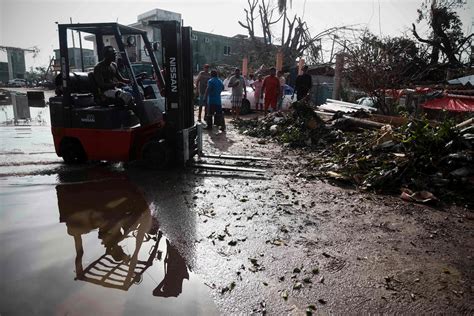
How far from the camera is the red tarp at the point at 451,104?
10.4m

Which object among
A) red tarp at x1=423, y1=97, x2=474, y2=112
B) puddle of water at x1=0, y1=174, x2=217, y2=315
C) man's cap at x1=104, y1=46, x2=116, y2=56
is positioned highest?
man's cap at x1=104, y1=46, x2=116, y2=56

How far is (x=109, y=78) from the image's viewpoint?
5965 millimetres

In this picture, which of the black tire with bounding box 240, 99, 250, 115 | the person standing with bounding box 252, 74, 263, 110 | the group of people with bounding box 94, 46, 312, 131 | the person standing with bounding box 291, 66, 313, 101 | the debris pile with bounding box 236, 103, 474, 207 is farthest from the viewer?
the black tire with bounding box 240, 99, 250, 115

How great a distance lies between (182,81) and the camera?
648cm

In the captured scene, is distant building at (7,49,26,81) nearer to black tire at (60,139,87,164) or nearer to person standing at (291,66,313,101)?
person standing at (291,66,313,101)

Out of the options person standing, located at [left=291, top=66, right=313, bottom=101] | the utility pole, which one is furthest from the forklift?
the utility pole

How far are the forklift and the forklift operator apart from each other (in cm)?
16

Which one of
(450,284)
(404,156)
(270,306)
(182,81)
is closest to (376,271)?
(450,284)

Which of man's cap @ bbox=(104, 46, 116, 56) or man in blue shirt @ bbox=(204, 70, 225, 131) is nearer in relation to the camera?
man's cap @ bbox=(104, 46, 116, 56)

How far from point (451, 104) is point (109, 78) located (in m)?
10.5

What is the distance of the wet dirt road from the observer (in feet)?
9.23

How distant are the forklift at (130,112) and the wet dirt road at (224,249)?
736 millimetres

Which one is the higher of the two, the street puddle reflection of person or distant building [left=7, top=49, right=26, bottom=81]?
distant building [left=7, top=49, right=26, bottom=81]

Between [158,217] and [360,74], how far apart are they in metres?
8.90
